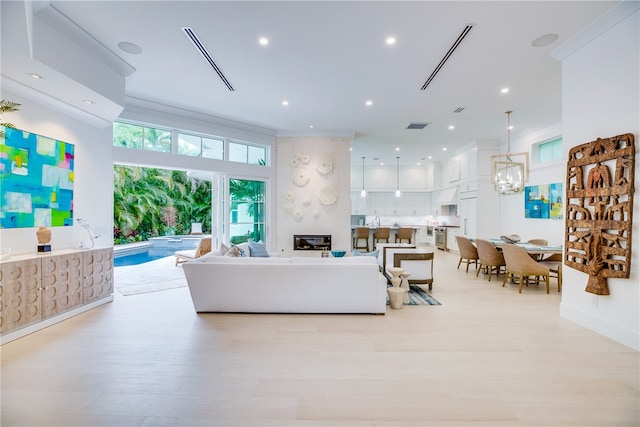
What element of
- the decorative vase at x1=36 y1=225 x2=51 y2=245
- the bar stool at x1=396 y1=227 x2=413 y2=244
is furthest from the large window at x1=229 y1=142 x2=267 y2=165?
the bar stool at x1=396 y1=227 x2=413 y2=244

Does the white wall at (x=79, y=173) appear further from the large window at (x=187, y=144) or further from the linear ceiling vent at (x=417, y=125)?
the linear ceiling vent at (x=417, y=125)

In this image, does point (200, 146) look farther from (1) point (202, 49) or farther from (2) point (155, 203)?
(2) point (155, 203)

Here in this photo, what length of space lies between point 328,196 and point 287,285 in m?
3.73

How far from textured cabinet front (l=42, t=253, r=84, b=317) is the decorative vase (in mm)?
263

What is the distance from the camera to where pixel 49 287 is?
3465 mm

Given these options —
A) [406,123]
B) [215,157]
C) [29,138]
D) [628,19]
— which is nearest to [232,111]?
[215,157]

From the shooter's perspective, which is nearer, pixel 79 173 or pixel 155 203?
pixel 79 173

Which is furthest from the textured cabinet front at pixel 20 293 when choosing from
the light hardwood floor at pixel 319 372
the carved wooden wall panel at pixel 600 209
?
the carved wooden wall panel at pixel 600 209

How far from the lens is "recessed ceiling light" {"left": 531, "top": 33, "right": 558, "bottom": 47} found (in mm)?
3256

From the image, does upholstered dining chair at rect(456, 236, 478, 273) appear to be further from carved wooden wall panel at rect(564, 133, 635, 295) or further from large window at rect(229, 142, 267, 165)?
A: large window at rect(229, 142, 267, 165)

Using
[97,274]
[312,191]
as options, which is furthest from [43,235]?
[312,191]

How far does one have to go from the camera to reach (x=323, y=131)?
7090 mm

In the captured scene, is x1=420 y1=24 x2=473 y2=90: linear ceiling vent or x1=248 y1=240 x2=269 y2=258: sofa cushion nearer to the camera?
x1=420 y1=24 x2=473 y2=90: linear ceiling vent

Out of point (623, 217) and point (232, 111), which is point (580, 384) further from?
point (232, 111)
